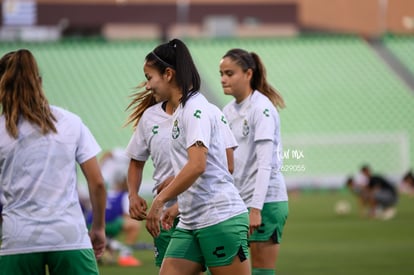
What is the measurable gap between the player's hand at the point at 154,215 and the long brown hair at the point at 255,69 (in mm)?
2276

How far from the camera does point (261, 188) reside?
7.41 meters

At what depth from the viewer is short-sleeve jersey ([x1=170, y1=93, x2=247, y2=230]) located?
6.00 meters

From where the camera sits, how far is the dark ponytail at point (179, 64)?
20.0 feet

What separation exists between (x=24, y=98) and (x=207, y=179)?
1.30 meters

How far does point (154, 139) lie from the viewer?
6.88m

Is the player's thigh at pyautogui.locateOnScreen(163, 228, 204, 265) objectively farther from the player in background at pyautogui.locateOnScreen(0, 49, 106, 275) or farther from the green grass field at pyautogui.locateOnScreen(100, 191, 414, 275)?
the green grass field at pyautogui.locateOnScreen(100, 191, 414, 275)

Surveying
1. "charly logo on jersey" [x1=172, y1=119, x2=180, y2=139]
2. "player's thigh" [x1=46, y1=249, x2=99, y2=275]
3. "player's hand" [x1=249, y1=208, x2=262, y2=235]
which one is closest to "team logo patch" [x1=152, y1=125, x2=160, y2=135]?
"charly logo on jersey" [x1=172, y1=119, x2=180, y2=139]

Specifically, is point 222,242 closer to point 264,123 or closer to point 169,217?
point 169,217

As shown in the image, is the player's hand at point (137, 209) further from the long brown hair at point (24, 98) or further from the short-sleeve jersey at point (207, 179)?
the long brown hair at point (24, 98)

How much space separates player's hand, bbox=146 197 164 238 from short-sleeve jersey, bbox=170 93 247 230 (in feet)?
0.84

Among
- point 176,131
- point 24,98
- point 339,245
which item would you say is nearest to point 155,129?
point 176,131

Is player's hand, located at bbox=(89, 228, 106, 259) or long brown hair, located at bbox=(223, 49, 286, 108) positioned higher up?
long brown hair, located at bbox=(223, 49, 286, 108)

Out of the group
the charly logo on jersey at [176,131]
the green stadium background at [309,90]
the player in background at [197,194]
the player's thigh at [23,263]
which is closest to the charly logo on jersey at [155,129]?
the player in background at [197,194]

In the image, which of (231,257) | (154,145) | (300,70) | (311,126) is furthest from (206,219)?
(300,70)
